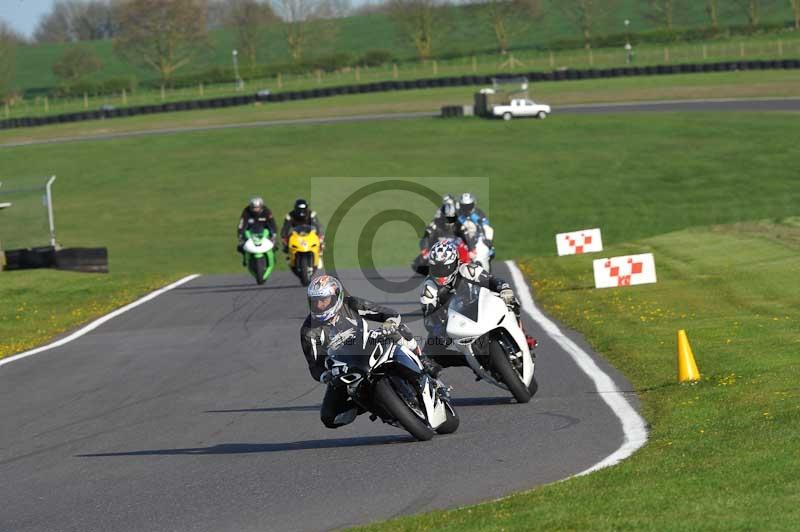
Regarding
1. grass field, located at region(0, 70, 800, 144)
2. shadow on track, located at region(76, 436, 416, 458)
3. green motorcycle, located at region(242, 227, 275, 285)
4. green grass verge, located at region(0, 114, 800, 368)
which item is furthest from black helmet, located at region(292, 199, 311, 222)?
grass field, located at region(0, 70, 800, 144)

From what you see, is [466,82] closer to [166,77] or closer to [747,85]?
[747,85]

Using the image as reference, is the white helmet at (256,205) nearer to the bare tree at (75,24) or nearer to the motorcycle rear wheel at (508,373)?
the motorcycle rear wheel at (508,373)

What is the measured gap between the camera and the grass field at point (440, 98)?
66.7 m

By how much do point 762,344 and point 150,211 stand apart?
35430 mm

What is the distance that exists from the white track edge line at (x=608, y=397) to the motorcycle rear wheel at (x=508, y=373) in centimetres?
73

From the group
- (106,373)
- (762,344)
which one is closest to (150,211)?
(106,373)

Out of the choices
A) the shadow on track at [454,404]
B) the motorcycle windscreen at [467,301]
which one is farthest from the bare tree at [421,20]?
the motorcycle windscreen at [467,301]

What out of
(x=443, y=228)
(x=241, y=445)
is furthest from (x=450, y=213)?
(x=241, y=445)

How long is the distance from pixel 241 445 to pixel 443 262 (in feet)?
8.16

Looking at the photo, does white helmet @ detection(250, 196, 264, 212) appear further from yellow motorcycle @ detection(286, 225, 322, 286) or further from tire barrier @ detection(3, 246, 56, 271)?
tire barrier @ detection(3, 246, 56, 271)

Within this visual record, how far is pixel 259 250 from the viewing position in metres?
25.5

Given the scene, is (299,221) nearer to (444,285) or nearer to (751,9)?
(444,285)

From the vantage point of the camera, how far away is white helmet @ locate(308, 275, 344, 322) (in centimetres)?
955

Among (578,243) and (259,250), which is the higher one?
(259,250)
